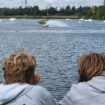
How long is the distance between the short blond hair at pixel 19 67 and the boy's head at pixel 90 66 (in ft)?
1.67

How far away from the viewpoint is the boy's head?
5.64m

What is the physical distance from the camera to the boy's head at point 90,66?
5645 millimetres

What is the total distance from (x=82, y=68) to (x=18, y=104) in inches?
29.8

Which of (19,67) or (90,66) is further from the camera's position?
(90,66)

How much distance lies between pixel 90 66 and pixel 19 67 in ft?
2.36

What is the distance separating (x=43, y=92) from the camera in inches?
218

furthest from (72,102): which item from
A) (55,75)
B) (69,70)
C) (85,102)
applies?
(69,70)

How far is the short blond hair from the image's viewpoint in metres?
5.51

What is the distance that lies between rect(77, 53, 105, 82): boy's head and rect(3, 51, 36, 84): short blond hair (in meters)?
0.51

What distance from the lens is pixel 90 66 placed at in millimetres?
5641

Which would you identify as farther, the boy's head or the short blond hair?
the boy's head

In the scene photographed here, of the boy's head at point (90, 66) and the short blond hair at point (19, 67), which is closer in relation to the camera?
the short blond hair at point (19, 67)

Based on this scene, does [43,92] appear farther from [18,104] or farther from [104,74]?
[104,74]

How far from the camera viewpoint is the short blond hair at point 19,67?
5512 mm
